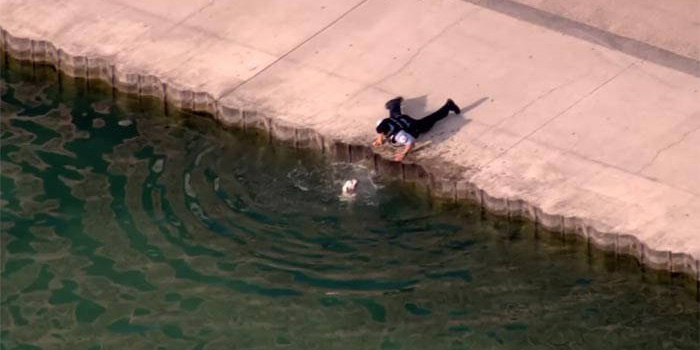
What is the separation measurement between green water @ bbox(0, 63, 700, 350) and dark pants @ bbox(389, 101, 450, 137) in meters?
0.66

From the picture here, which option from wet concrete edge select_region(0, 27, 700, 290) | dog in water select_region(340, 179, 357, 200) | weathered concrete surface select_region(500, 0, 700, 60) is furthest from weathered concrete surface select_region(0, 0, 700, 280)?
dog in water select_region(340, 179, 357, 200)

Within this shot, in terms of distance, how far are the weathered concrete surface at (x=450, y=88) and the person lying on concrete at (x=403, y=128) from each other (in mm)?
148

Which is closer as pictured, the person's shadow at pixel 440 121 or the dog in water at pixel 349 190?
the dog in water at pixel 349 190

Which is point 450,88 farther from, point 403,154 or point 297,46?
point 297,46

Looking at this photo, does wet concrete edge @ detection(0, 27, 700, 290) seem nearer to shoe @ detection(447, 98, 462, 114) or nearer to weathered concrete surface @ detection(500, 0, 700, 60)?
shoe @ detection(447, 98, 462, 114)

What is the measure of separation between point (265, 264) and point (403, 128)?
7.31 ft

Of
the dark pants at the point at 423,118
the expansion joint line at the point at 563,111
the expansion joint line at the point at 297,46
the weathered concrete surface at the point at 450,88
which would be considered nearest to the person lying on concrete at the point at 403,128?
the dark pants at the point at 423,118

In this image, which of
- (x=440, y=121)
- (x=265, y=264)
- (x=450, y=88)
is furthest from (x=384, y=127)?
(x=265, y=264)

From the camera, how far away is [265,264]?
79.3 ft

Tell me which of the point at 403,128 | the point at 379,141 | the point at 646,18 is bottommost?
the point at 379,141

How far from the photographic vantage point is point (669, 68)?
26203 millimetres

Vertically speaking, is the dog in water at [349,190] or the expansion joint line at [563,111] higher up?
the expansion joint line at [563,111]

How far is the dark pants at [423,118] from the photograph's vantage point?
2530 cm

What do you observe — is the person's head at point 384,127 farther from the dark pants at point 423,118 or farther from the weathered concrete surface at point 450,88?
the weathered concrete surface at point 450,88
